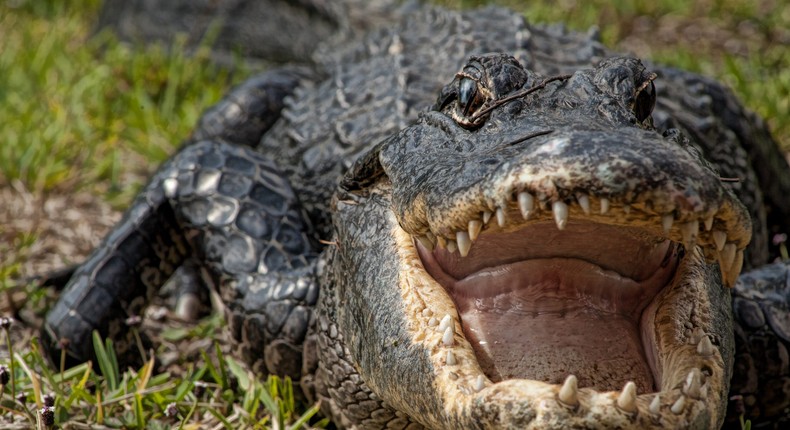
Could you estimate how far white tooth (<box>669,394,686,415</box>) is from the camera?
220 cm

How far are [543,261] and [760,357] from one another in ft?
3.82

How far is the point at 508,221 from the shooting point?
2355 mm

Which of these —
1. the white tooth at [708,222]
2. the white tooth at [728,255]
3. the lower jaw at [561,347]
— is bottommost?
the lower jaw at [561,347]

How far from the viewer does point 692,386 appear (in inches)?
89.1

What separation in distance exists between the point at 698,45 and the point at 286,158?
3.86m

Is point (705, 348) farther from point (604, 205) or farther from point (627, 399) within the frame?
point (604, 205)

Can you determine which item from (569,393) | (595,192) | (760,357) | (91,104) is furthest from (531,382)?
(91,104)

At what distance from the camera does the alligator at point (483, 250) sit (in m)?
2.23

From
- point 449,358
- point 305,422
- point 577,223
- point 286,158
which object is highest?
point 577,223

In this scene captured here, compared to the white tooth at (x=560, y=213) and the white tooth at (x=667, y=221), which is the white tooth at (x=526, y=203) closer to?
the white tooth at (x=560, y=213)

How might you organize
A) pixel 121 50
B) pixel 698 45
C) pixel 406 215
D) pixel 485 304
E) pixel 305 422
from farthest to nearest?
pixel 698 45 → pixel 121 50 → pixel 305 422 → pixel 485 304 → pixel 406 215

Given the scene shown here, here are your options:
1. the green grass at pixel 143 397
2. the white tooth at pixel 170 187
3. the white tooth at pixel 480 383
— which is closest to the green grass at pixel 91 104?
the white tooth at pixel 170 187

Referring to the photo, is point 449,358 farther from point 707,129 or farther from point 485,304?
point 707,129

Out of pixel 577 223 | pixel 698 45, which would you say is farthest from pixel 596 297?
pixel 698 45
